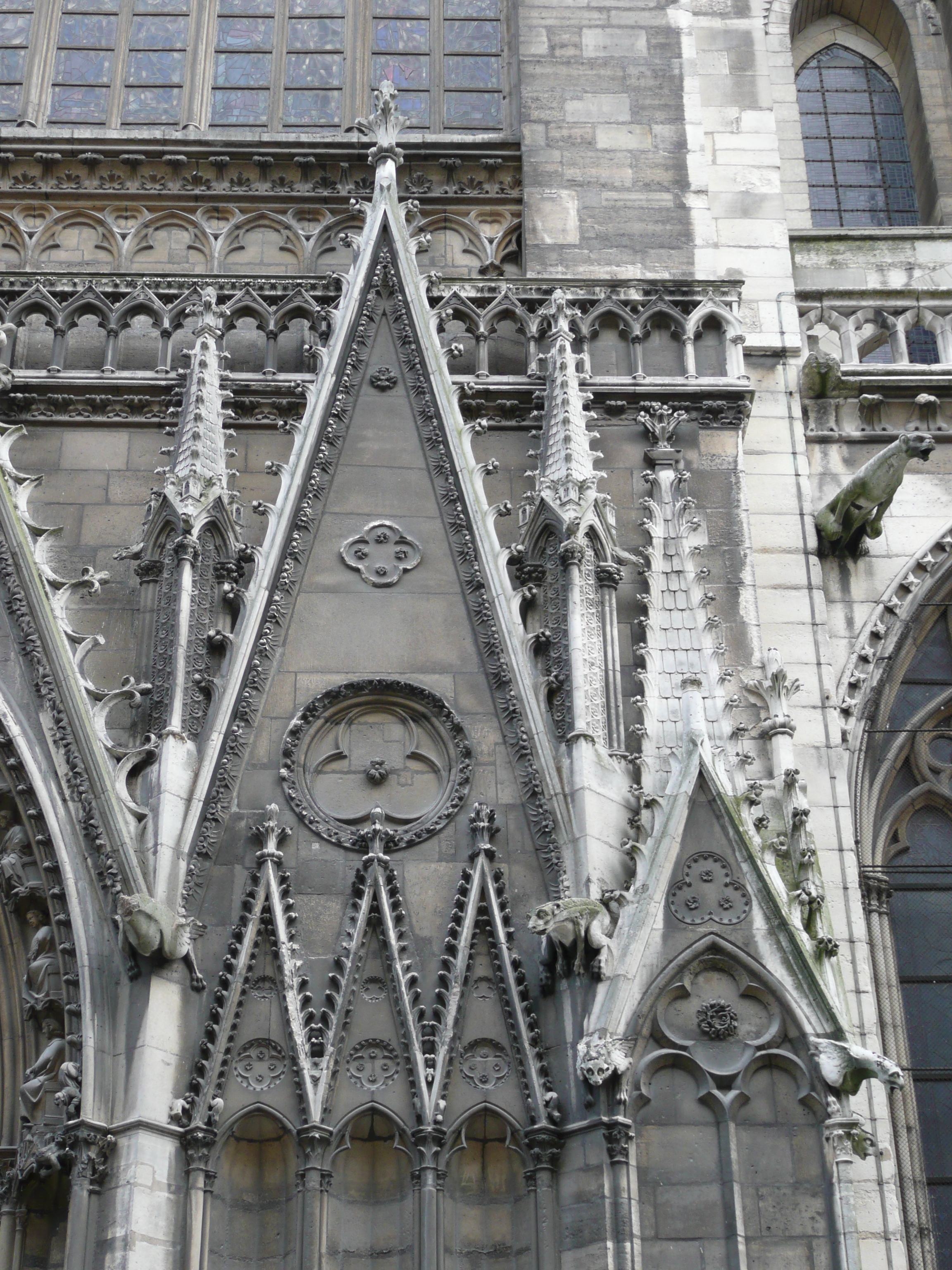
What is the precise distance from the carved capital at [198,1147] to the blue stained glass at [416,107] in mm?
10595

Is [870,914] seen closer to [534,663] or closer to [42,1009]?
[534,663]

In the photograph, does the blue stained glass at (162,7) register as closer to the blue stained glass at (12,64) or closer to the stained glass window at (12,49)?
the stained glass window at (12,49)

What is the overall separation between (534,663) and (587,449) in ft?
6.22

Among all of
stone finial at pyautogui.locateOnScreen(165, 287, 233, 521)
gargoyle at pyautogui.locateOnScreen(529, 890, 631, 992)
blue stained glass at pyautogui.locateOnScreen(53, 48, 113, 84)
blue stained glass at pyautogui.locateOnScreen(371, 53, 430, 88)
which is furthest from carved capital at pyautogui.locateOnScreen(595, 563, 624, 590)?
blue stained glass at pyautogui.locateOnScreen(53, 48, 113, 84)

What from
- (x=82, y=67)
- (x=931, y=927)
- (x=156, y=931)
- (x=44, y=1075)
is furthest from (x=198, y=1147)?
(x=82, y=67)

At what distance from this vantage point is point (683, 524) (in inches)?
544

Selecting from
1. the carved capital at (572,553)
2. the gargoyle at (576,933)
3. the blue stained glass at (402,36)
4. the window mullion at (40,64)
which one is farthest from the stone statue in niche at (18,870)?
the blue stained glass at (402,36)

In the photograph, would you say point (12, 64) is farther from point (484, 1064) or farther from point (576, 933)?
point (484, 1064)

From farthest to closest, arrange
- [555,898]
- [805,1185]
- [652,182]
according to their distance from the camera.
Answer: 1. [652,182]
2. [555,898]
3. [805,1185]

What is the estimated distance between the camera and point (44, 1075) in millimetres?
11828

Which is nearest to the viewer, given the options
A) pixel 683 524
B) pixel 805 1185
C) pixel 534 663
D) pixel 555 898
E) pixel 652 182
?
pixel 805 1185

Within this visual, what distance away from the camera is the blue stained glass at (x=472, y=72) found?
60.6 feet

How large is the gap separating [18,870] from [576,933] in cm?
381

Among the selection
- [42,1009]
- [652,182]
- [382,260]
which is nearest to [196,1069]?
[42,1009]
